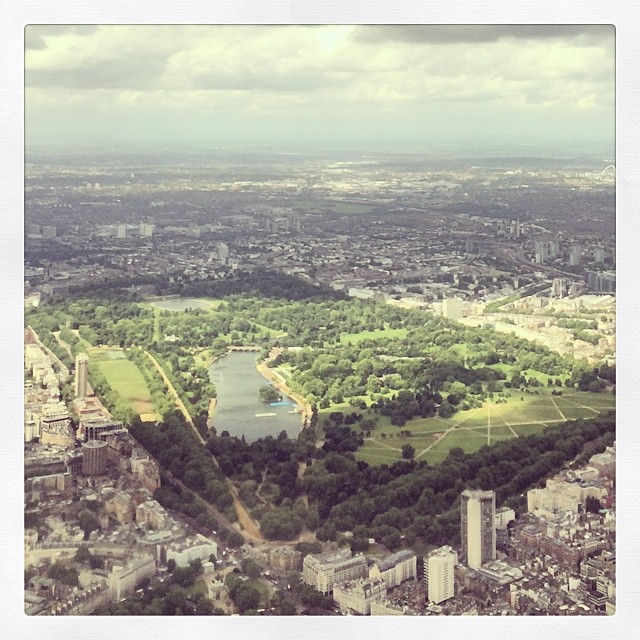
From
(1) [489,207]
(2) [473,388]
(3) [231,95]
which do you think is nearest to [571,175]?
(1) [489,207]

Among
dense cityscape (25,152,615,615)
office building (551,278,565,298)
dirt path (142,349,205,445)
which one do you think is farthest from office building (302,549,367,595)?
office building (551,278,565,298)

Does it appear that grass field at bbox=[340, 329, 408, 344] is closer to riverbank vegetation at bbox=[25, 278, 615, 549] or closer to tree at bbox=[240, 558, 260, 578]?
riverbank vegetation at bbox=[25, 278, 615, 549]

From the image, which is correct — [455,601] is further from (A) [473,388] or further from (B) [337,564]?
(A) [473,388]

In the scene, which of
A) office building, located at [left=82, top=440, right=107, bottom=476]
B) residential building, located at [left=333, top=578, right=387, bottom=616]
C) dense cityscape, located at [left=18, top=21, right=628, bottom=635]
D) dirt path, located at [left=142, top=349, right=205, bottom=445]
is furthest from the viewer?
dirt path, located at [left=142, top=349, right=205, bottom=445]

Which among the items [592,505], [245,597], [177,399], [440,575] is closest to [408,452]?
[440,575]

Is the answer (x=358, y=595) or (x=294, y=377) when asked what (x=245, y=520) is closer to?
(x=358, y=595)
